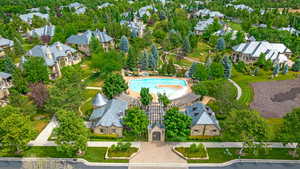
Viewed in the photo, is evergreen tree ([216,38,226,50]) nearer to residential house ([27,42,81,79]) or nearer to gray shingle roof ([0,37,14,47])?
residential house ([27,42,81,79])

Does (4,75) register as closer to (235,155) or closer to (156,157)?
(156,157)

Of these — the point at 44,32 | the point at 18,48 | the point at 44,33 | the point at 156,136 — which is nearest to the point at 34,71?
the point at 18,48

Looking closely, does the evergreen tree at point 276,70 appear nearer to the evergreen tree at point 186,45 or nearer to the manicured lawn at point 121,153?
the evergreen tree at point 186,45

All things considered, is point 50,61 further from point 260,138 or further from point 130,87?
point 260,138

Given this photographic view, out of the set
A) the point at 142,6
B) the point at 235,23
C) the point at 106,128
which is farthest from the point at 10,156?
the point at 142,6

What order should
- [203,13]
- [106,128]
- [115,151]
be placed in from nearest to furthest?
[115,151]
[106,128]
[203,13]
